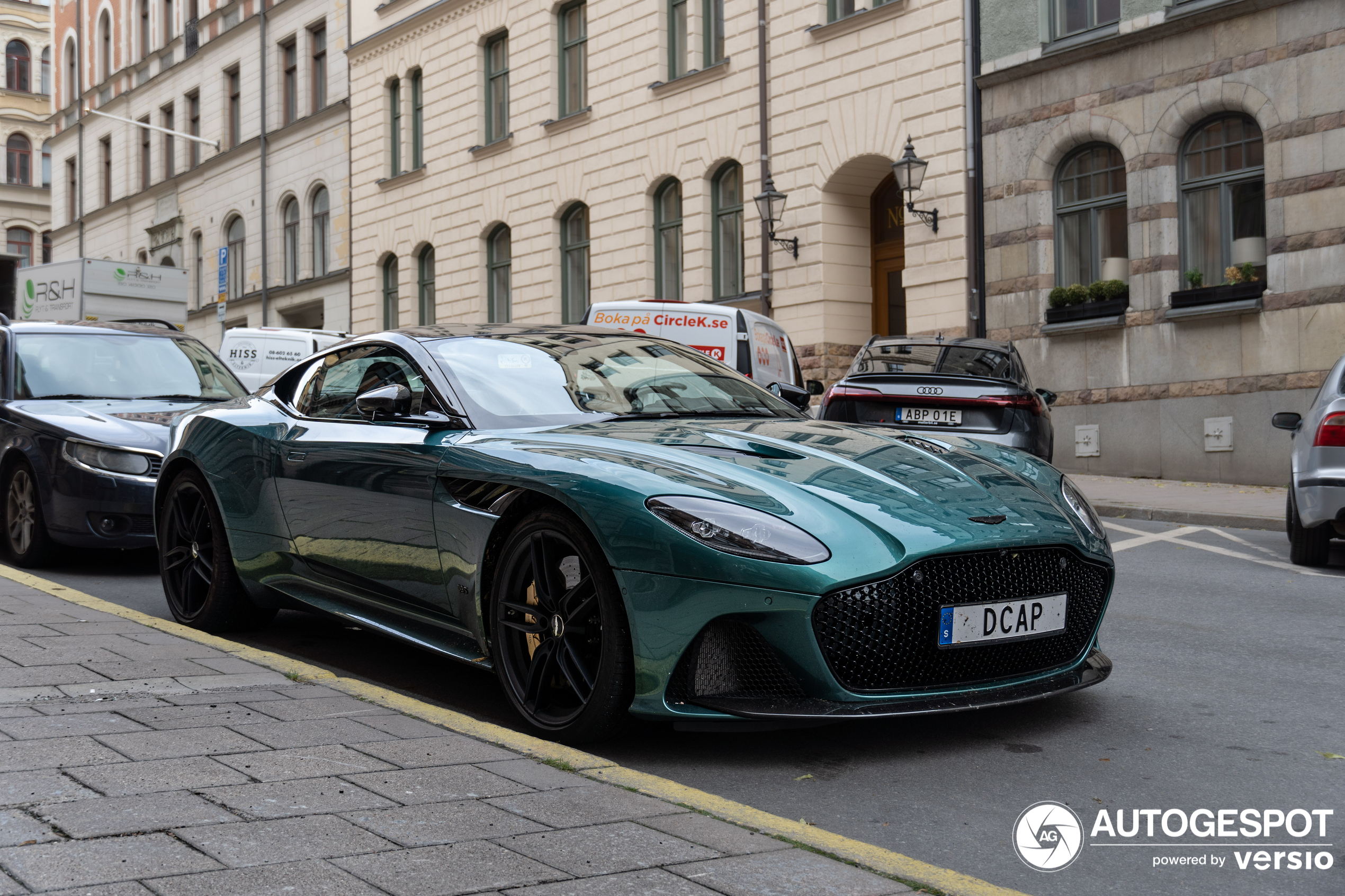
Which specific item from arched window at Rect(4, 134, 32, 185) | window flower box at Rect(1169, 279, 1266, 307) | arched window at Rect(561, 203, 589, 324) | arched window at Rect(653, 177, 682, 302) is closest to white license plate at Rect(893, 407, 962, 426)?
window flower box at Rect(1169, 279, 1266, 307)

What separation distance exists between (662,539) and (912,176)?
1540cm

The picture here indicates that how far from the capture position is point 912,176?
18.4 m

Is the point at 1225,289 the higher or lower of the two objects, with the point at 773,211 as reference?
lower

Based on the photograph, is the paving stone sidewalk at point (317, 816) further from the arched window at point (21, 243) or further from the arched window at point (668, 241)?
the arched window at point (21, 243)

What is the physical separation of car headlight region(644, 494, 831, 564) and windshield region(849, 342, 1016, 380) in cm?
739

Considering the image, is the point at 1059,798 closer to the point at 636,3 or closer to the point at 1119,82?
the point at 1119,82

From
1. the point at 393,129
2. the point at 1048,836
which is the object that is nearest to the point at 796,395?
the point at 1048,836

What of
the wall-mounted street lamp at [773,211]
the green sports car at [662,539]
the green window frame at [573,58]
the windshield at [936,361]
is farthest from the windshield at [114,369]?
the green window frame at [573,58]

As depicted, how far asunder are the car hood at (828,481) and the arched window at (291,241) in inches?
1265

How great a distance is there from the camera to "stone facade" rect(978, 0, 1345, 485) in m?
15.0

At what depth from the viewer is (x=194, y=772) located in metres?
3.43

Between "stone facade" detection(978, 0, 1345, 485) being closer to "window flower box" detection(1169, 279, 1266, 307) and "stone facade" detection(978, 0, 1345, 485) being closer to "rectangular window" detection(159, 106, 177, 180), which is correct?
"window flower box" detection(1169, 279, 1266, 307)

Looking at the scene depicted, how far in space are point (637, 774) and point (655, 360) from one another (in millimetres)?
2153

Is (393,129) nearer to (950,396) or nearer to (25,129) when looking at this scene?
(950,396)
